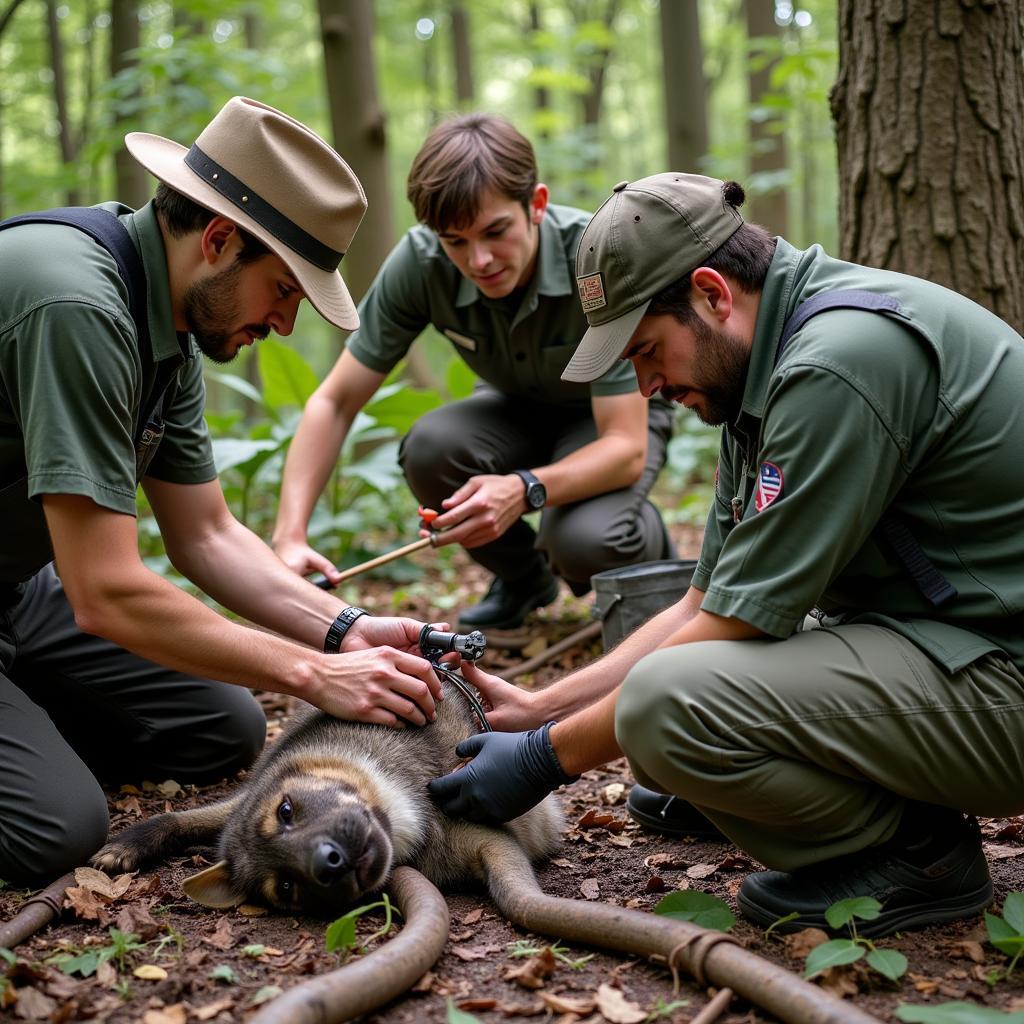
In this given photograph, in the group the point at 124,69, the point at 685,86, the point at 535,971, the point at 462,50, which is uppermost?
the point at 462,50

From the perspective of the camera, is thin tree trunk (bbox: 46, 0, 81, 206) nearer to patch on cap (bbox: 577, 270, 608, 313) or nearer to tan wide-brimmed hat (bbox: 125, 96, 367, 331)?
tan wide-brimmed hat (bbox: 125, 96, 367, 331)

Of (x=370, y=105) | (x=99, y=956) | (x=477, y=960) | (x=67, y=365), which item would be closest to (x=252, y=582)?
(x=67, y=365)

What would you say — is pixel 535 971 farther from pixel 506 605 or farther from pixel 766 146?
pixel 766 146

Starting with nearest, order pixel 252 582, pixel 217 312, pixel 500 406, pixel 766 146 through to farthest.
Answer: pixel 217 312 → pixel 252 582 → pixel 500 406 → pixel 766 146

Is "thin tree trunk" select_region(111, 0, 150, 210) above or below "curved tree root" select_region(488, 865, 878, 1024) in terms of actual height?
above

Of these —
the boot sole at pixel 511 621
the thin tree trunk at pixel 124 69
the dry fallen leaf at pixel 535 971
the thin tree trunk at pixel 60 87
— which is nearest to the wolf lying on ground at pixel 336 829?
the dry fallen leaf at pixel 535 971

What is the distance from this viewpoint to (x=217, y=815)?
12.1 feet

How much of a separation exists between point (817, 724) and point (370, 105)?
718cm

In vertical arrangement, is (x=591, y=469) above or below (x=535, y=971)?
above

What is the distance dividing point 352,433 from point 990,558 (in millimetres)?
4511

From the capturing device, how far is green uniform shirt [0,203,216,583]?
118 inches

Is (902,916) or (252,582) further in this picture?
(252,582)

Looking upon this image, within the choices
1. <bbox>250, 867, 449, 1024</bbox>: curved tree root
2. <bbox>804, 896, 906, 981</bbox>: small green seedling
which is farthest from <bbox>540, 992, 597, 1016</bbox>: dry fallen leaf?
<bbox>804, 896, 906, 981</bbox>: small green seedling

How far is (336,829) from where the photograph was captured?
3.12 m
